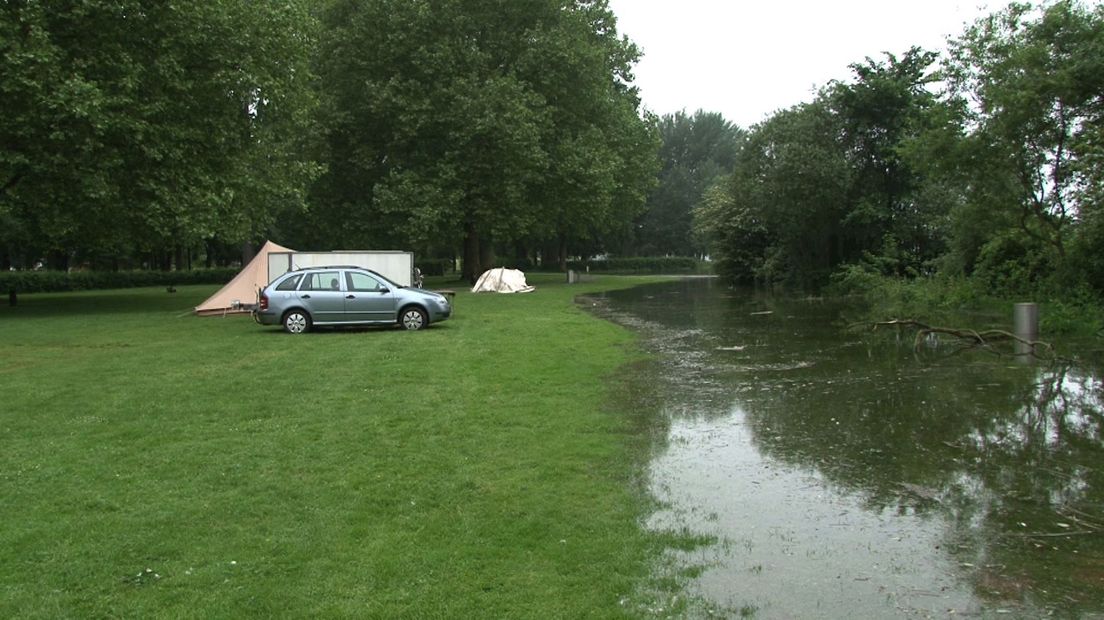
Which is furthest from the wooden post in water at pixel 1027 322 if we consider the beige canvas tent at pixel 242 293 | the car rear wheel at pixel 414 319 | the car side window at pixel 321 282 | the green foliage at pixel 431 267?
the green foliage at pixel 431 267

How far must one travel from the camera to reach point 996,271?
22.7m

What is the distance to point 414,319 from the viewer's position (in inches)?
742

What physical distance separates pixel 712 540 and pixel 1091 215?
17.9m

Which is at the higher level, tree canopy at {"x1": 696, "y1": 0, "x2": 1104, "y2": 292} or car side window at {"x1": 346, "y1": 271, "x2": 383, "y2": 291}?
tree canopy at {"x1": 696, "y1": 0, "x2": 1104, "y2": 292}

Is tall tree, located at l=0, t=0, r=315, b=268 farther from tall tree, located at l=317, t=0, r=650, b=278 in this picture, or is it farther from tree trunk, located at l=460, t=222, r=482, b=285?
tree trunk, located at l=460, t=222, r=482, b=285

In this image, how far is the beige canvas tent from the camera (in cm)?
2445

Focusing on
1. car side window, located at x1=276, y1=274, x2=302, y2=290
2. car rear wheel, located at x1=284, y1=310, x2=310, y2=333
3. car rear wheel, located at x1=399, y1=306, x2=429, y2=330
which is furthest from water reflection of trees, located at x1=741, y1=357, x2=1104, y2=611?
car side window, located at x1=276, y1=274, x2=302, y2=290

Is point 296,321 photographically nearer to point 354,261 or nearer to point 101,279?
point 354,261

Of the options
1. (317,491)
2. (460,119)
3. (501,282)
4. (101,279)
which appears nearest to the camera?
(317,491)

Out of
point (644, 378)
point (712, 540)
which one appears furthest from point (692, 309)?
point (712, 540)

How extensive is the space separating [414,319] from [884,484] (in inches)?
549

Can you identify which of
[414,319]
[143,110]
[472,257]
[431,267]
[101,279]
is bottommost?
[414,319]

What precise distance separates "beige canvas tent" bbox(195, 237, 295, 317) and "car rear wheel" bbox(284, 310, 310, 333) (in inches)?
276

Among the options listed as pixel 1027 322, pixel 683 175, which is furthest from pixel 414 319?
pixel 683 175
